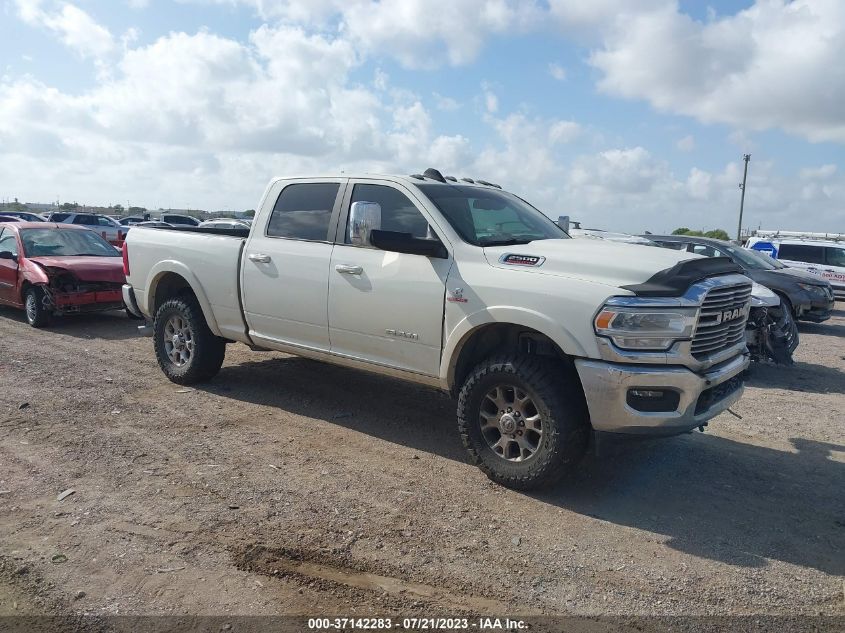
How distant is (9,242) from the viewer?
11.5 meters

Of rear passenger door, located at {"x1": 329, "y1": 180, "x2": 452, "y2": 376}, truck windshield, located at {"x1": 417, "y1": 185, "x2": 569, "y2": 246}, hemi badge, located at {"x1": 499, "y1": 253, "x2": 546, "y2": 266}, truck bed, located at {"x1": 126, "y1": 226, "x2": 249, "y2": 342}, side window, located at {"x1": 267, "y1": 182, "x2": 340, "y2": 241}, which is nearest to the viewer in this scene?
hemi badge, located at {"x1": 499, "y1": 253, "x2": 546, "y2": 266}

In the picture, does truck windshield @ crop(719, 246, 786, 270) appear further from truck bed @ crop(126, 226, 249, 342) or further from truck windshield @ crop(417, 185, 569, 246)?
truck bed @ crop(126, 226, 249, 342)

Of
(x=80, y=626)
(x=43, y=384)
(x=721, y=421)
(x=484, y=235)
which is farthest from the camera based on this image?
(x=43, y=384)

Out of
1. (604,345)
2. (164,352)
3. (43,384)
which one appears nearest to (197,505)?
(604,345)

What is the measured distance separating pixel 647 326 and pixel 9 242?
1105 centimetres

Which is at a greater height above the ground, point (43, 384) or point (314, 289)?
point (314, 289)

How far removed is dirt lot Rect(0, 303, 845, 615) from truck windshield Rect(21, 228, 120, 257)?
5177 mm

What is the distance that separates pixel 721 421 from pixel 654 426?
2.68m

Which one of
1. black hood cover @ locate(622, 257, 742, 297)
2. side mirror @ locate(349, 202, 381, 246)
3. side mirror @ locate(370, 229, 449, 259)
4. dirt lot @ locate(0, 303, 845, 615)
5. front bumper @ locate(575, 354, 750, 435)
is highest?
side mirror @ locate(349, 202, 381, 246)

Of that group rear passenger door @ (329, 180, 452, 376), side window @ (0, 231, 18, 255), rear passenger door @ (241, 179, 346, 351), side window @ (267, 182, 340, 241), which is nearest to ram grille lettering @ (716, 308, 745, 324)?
rear passenger door @ (329, 180, 452, 376)

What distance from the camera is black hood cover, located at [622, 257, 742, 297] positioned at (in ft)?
13.5

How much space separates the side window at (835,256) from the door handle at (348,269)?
16.4 metres

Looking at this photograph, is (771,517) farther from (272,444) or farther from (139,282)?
(139,282)

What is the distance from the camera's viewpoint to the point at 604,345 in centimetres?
414
